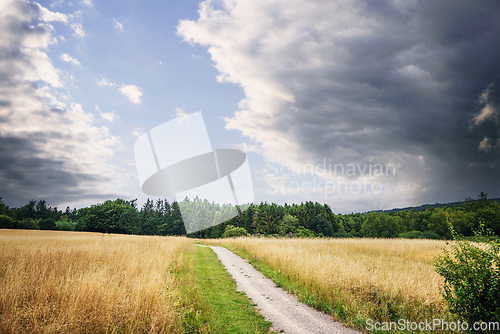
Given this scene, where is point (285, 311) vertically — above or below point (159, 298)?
below

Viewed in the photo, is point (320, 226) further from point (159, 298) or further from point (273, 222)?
point (159, 298)

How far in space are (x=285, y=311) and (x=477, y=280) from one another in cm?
469

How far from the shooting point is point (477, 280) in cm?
435

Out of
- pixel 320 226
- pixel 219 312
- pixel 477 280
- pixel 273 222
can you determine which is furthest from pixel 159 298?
pixel 320 226

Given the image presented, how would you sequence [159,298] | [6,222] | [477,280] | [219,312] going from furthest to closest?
[6,222] < [219,312] < [159,298] < [477,280]

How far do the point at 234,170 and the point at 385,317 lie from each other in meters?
12.1

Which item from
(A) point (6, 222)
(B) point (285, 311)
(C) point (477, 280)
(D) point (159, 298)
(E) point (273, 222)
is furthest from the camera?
(E) point (273, 222)

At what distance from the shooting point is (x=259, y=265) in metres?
13.5

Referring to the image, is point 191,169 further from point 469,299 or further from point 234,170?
point 469,299

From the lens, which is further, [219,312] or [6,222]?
[6,222]

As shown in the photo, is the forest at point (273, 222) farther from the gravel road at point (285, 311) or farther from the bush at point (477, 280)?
the bush at point (477, 280)

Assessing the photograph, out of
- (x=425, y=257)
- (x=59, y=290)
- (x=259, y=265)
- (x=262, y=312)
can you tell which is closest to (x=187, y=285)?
(x=262, y=312)

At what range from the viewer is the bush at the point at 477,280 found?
4.21 metres

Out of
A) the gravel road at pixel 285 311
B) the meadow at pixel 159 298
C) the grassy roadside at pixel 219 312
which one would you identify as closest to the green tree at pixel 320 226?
the meadow at pixel 159 298
